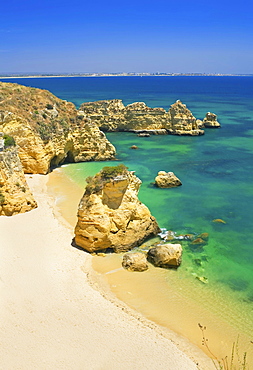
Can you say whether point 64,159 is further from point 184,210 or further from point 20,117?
point 184,210

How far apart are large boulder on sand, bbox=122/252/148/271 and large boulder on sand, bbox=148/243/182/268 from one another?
567 millimetres

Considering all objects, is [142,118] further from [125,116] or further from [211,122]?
[211,122]

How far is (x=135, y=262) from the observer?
57.2 ft

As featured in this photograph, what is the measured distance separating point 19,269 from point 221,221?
1407 centimetres

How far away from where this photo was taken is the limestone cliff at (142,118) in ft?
199

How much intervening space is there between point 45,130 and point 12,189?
43.0 ft

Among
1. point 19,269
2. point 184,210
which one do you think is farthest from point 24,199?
point 184,210

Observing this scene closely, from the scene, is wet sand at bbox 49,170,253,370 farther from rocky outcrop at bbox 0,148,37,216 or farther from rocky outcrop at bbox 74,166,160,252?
rocky outcrop at bbox 0,148,37,216

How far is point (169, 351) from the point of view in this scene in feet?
40.1

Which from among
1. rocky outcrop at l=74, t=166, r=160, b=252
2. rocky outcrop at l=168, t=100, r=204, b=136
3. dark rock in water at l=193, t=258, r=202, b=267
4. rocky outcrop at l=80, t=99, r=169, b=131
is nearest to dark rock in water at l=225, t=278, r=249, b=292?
dark rock in water at l=193, t=258, r=202, b=267

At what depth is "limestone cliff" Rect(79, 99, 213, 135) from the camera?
6059cm

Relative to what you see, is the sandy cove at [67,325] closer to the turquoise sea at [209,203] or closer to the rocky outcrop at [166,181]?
the turquoise sea at [209,203]

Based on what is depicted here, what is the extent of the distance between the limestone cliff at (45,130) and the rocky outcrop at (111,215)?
618 inches

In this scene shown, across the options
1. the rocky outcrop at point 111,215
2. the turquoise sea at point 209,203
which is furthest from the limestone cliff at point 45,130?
the rocky outcrop at point 111,215
